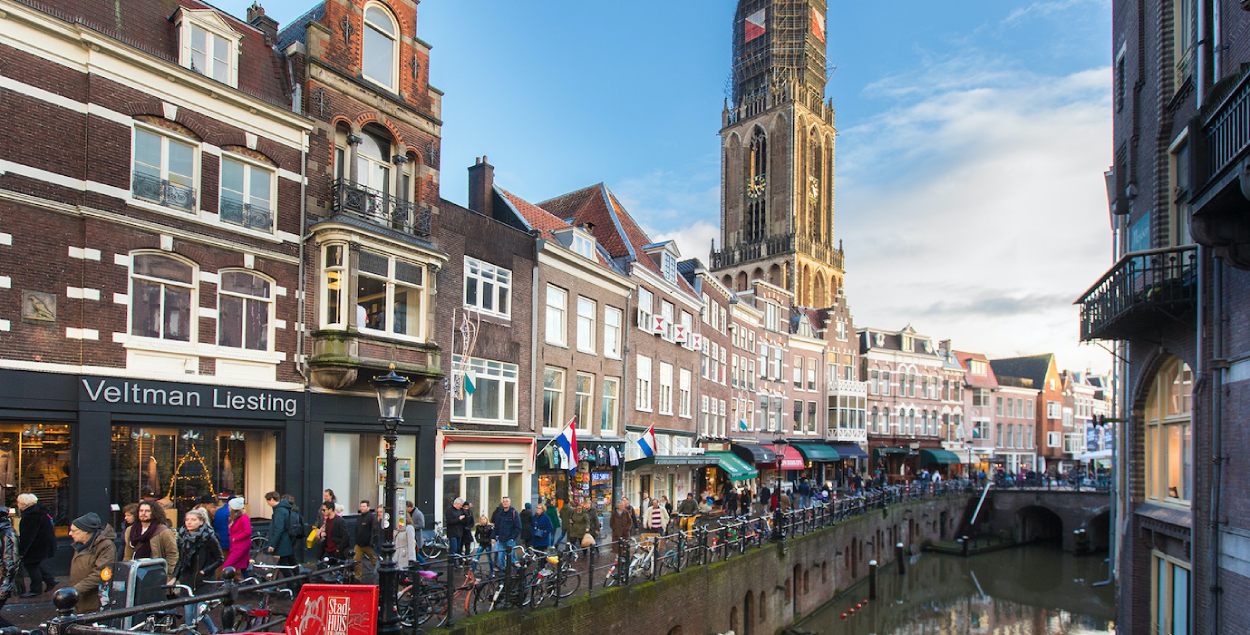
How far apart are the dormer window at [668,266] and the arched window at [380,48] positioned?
1571cm

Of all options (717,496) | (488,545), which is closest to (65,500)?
(488,545)

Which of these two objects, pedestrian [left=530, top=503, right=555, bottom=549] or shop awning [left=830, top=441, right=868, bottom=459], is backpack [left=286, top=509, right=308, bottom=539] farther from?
shop awning [left=830, top=441, right=868, bottom=459]

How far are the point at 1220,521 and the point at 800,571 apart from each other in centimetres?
1765

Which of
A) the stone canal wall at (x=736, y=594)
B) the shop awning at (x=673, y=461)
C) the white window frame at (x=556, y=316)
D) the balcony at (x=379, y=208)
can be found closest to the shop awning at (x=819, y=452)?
the stone canal wall at (x=736, y=594)

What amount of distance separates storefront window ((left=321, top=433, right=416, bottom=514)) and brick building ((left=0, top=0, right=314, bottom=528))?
1083 mm

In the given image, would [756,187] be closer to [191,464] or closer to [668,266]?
[668,266]

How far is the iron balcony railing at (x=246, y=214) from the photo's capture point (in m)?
18.0

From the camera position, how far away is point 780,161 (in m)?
97.0

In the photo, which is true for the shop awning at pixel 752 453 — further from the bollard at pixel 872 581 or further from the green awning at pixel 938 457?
the green awning at pixel 938 457

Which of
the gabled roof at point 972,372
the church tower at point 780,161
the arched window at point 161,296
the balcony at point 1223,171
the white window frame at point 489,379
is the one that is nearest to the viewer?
the balcony at point 1223,171

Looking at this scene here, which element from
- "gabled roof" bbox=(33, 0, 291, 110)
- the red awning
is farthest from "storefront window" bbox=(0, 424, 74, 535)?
the red awning

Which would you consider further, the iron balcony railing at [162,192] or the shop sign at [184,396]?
the iron balcony railing at [162,192]

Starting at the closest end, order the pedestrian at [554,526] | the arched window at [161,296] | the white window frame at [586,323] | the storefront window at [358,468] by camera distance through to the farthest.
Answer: the arched window at [161,296] → the pedestrian at [554,526] → the storefront window at [358,468] → the white window frame at [586,323]

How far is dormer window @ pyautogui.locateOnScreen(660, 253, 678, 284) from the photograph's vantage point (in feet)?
116
